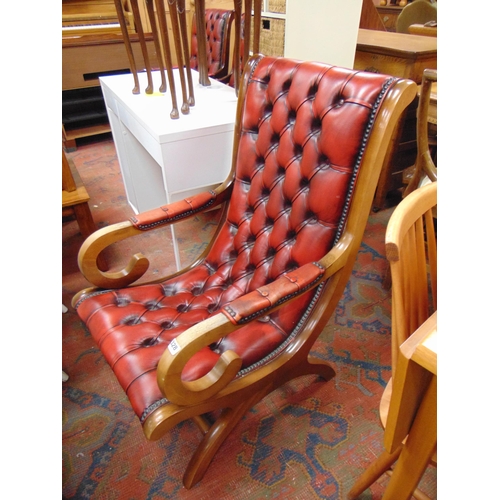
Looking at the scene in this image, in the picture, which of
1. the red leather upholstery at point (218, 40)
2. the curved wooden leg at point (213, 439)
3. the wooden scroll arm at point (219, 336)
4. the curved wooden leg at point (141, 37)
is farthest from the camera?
the red leather upholstery at point (218, 40)

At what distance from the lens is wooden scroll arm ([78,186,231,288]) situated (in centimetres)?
111

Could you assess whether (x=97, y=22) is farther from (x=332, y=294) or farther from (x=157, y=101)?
(x=332, y=294)

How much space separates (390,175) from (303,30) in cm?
115

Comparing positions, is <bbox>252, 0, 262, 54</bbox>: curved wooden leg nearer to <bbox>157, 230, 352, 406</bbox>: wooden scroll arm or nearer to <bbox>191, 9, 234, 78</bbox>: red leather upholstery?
<bbox>191, 9, 234, 78</bbox>: red leather upholstery

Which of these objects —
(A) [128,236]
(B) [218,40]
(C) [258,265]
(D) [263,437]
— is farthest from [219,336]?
(B) [218,40]

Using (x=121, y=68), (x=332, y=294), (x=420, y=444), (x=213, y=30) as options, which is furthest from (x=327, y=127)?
(x=121, y=68)

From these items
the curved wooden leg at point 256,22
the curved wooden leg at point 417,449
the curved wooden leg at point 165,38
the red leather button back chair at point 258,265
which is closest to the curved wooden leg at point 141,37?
the curved wooden leg at point 165,38

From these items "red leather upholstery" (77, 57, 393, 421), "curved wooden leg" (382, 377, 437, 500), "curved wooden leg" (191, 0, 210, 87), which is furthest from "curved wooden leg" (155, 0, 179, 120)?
"curved wooden leg" (382, 377, 437, 500)

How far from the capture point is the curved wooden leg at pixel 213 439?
1.05 metres

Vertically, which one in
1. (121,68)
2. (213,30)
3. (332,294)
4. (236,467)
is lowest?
(236,467)

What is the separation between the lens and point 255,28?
4.96ft

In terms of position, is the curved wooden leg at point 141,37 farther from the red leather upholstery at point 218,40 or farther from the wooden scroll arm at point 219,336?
the wooden scroll arm at point 219,336

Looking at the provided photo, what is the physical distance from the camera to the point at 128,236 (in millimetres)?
→ 1141

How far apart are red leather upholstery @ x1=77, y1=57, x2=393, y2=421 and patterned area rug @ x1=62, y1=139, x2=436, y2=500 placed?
41 cm
